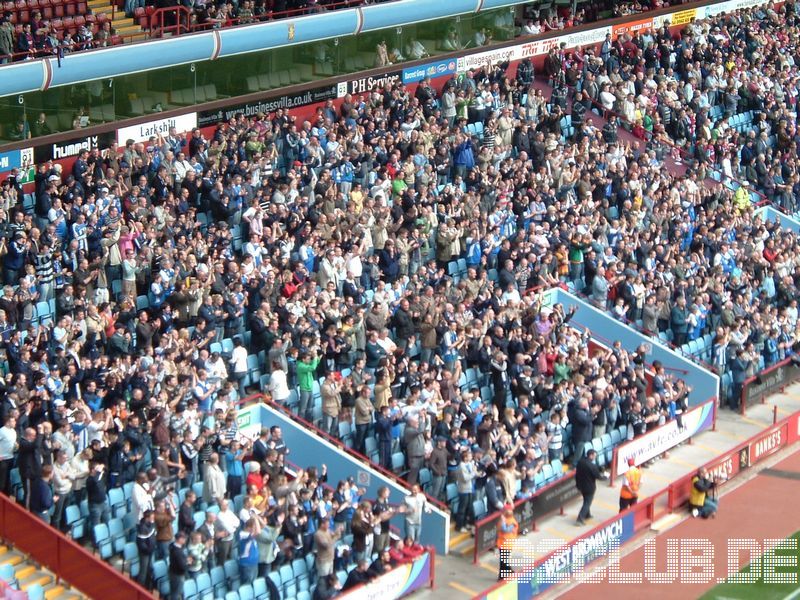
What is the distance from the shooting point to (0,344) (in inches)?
1038

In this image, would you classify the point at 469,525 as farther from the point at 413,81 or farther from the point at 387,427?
the point at 413,81

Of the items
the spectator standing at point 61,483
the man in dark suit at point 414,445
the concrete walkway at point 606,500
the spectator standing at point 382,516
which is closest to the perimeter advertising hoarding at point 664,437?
the concrete walkway at point 606,500

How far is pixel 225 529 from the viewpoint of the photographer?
917 inches

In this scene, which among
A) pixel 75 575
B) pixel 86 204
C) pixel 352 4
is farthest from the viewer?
pixel 352 4

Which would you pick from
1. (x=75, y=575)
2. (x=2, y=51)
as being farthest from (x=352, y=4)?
(x=75, y=575)

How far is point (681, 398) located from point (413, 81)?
14.2 metres

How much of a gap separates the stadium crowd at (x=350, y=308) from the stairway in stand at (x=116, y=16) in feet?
11.9

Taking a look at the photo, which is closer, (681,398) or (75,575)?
(75,575)

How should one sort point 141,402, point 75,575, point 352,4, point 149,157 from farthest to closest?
point 352,4
point 149,157
point 141,402
point 75,575

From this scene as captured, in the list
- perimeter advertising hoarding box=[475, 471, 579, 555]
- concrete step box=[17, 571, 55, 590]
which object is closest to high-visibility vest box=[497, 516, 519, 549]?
perimeter advertising hoarding box=[475, 471, 579, 555]

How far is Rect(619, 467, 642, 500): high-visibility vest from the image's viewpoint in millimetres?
27547

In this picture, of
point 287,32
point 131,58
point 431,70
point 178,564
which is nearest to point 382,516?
point 178,564

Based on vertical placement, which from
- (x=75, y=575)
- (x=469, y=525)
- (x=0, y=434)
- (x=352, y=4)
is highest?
(x=352, y=4)

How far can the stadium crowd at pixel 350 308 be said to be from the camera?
79.6 ft
